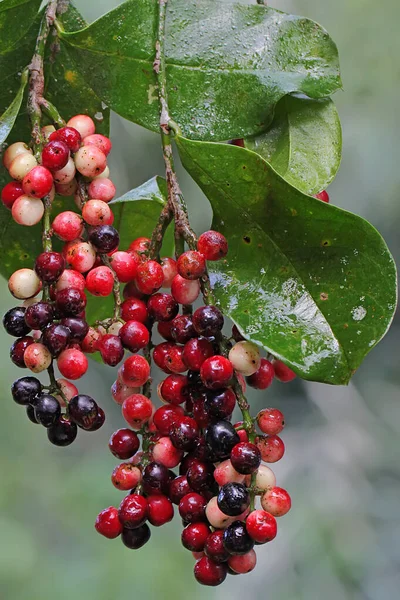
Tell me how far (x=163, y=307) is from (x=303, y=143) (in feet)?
0.93

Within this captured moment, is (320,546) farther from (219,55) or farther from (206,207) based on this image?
(219,55)

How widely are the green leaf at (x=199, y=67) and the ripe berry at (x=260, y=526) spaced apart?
39cm

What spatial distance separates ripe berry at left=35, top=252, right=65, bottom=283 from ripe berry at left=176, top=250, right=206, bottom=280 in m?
0.10

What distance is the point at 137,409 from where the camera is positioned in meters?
0.62

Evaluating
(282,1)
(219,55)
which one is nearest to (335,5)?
(282,1)

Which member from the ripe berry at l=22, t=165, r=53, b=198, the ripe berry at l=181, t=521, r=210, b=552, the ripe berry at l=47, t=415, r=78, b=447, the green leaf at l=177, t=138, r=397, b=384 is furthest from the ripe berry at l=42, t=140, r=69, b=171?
the ripe berry at l=181, t=521, r=210, b=552

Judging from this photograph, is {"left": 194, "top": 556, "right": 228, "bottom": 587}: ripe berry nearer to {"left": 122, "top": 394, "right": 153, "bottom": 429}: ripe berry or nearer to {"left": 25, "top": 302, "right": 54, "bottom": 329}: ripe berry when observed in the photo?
{"left": 122, "top": 394, "right": 153, "bottom": 429}: ripe berry

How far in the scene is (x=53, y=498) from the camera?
1.33m

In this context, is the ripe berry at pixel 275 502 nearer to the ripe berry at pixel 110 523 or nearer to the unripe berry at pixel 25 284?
the ripe berry at pixel 110 523

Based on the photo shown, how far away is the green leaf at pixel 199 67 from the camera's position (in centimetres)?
75

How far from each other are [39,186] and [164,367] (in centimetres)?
19

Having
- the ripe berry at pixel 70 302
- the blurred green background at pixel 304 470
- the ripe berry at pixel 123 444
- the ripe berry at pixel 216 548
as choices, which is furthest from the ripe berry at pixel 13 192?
the blurred green background at pixel 304 470

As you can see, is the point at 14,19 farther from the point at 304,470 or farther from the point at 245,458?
the point at 304,470

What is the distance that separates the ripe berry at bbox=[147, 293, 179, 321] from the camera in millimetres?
612
